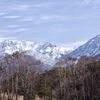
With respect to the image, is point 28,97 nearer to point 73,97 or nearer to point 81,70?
point 73,97

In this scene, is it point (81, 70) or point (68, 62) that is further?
point (68, 62)

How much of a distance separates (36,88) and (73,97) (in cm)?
809

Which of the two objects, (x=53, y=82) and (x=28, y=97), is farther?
(x=53, y=82)

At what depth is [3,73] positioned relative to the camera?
284 ft

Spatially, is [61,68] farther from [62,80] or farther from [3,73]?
[3,73]

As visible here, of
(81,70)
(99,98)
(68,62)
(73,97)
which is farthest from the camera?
(68,62)

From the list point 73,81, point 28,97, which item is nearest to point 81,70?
point 73,81

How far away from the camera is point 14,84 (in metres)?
93.9

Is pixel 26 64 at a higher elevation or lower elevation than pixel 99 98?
higher

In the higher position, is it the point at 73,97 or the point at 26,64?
the point at 26,64

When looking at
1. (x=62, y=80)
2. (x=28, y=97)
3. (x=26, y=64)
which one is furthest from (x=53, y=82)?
(x=28, y=97)

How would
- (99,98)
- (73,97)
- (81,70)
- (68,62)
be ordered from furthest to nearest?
(68,62) < (81,70) < (73,97) < (99,98)

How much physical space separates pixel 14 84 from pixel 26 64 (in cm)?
579

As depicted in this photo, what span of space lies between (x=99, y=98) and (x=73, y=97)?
7.72 metres
